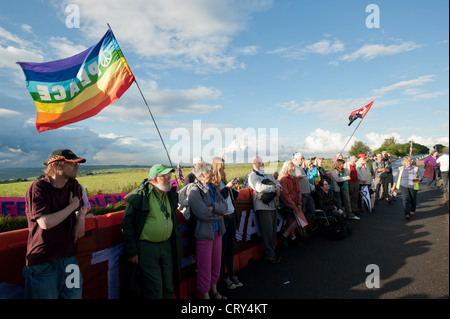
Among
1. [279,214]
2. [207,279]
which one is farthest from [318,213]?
[207,279]

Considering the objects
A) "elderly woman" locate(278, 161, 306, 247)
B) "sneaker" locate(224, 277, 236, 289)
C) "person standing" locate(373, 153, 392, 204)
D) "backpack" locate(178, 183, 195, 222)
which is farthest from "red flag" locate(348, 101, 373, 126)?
"backpack" locate(178, 183, 195, 222)

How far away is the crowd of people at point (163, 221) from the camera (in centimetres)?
234

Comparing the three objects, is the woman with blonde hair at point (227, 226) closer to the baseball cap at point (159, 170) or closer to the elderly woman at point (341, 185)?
the baseball cap at point (159, 170)

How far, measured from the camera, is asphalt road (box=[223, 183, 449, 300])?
406 centimetres

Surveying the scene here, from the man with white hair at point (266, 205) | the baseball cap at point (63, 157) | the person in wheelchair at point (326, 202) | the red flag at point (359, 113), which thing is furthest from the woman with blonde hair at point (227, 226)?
the red flag at point (359, 113)

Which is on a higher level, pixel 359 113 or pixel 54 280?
pixel 359 113

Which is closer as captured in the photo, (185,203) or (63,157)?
(63,157)

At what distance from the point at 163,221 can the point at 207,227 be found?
0.84 m

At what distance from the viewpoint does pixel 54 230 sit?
2.41 metres

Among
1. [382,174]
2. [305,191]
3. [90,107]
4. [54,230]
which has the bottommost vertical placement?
[305,191]

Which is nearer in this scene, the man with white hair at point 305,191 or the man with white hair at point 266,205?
the man with white hair at point 266,205

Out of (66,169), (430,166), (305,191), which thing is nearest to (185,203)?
(66,169)

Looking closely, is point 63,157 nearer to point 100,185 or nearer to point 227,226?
point 227,226

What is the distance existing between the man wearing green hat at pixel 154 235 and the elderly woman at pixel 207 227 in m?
0.49
